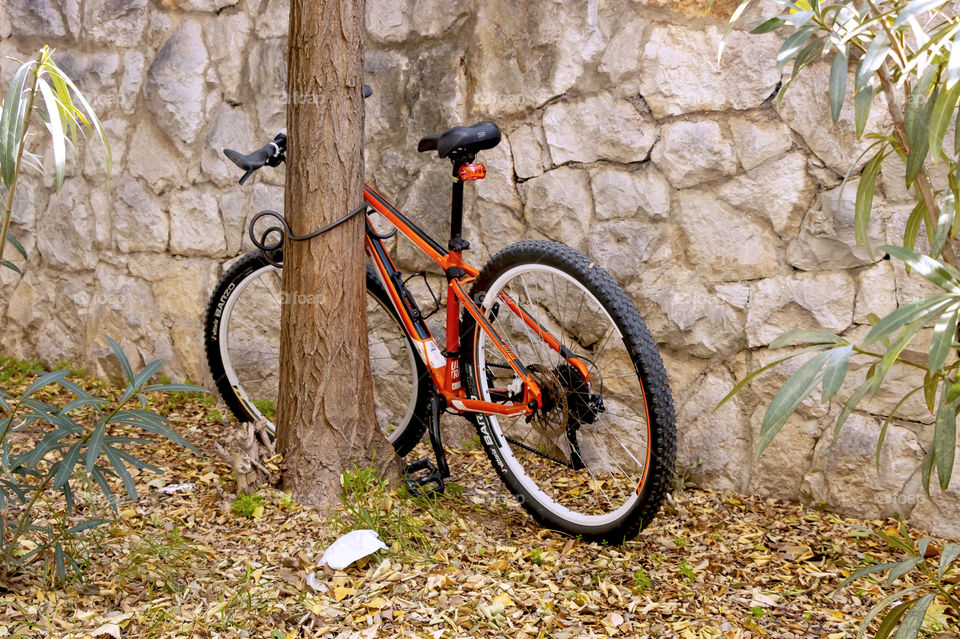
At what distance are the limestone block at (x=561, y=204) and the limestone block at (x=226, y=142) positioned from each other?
1140mm

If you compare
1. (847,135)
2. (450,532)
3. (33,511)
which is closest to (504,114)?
(847,135)

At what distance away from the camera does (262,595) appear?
1.96m

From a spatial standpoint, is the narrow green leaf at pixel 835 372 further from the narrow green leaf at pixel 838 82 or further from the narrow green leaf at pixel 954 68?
the narrow green leaf at pixel 838 82

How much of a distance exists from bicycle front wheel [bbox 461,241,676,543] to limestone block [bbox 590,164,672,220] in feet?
0.97

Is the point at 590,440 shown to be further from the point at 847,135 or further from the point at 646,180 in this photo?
the point at 847,135

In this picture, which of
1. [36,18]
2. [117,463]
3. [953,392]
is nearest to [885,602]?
[953,392]

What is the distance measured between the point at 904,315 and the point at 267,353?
103 inches

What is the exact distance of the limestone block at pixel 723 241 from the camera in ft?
8.21

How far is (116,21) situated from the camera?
11.2ft

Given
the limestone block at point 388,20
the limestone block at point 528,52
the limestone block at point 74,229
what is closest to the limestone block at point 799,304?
the limestone block at point 528,52

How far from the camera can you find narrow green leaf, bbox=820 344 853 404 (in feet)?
3.97

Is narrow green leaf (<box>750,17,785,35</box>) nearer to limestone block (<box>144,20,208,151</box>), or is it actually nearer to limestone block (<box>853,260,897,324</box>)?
limestone block (<box>853,260,897,324</box>)

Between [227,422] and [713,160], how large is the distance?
2.08 metres

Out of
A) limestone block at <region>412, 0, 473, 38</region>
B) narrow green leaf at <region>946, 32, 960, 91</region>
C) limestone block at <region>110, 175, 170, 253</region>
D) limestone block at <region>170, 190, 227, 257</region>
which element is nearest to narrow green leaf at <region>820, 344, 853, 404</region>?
narrow green leaf at <region>946, 32, 960, 91</region>
